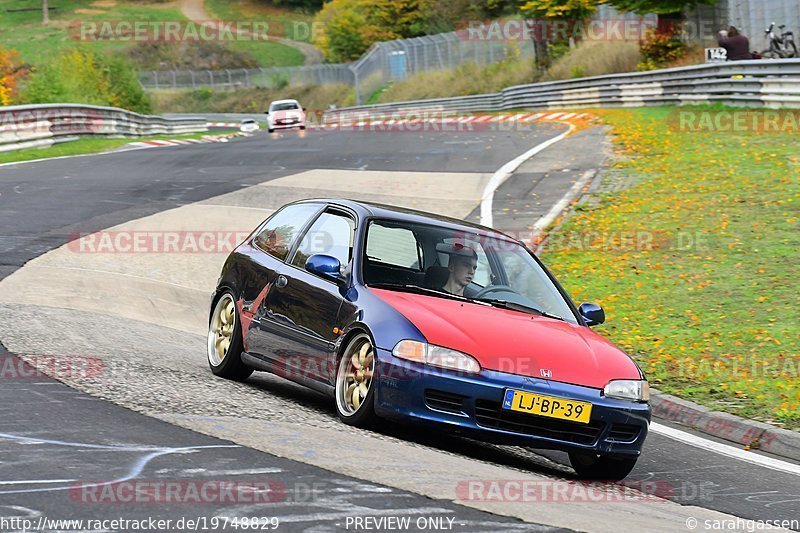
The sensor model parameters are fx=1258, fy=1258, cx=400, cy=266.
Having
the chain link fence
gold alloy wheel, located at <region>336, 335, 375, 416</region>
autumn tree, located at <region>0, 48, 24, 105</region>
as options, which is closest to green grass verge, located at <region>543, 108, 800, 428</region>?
gold alloy wheel, located at <region>336, 335, 375, 416</region>

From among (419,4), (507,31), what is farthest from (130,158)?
(419,4)

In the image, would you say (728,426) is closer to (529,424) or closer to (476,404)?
(529,424)

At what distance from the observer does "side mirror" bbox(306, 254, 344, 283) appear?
8.28 metres

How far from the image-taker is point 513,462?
7695 millimetres

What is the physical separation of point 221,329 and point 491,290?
243 centimetres

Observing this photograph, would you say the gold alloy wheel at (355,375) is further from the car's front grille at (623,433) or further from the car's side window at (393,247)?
the car's front grille at (623,433)

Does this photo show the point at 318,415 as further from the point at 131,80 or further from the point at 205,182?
the point at 131,80

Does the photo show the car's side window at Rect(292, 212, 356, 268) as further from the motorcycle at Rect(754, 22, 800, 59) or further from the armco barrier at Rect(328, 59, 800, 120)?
the motorcycle at Rect(754, 22, 800, 59)

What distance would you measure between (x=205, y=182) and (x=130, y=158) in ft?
20.2

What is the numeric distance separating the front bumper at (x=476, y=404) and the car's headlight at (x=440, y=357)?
35 millimetres

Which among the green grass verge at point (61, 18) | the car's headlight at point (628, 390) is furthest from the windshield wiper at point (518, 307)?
the green grass verge at point (61, 18)

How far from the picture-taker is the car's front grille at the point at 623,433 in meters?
7.49

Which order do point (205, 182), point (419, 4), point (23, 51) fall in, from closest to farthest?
1. point (205, 182)
2. point (419, 4)
3. point (23, 51)

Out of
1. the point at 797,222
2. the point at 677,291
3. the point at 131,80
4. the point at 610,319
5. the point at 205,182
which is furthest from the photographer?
the point at 131,80
